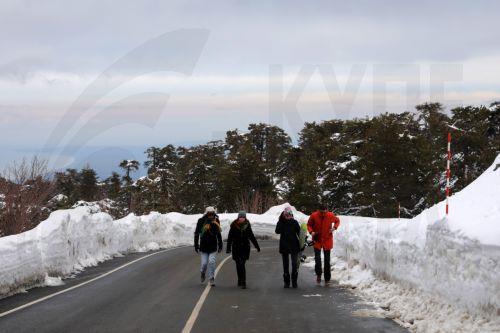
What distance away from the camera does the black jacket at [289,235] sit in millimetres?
12289

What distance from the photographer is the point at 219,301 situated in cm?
1034

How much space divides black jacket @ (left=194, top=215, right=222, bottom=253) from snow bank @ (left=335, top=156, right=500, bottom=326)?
3.70 m

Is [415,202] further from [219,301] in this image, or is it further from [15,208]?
[219,301]

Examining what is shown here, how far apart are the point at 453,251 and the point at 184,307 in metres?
4.68

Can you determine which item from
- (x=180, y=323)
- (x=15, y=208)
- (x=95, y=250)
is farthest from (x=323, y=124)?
(x=180, y=323)

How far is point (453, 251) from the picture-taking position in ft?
26.0

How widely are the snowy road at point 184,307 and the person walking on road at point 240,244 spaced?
44 cm

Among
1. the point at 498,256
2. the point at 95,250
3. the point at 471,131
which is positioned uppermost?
the point at 471,131

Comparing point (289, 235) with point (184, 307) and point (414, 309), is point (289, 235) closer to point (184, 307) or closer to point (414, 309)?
point (184, 307)

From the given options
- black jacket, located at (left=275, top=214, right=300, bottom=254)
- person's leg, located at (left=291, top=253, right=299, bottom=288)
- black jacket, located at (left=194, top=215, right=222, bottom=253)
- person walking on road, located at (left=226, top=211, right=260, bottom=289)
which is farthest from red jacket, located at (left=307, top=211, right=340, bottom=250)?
black jacket, located at (left=194, top=215, right=222, bottom=253)

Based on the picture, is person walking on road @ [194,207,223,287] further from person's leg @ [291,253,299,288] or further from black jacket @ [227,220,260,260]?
person's leg @ [291,253,299,288]

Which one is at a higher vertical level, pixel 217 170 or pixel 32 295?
pixel 217 170

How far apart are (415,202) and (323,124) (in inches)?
1064

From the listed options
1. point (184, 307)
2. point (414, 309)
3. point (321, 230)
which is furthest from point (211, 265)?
point (414, 309)
